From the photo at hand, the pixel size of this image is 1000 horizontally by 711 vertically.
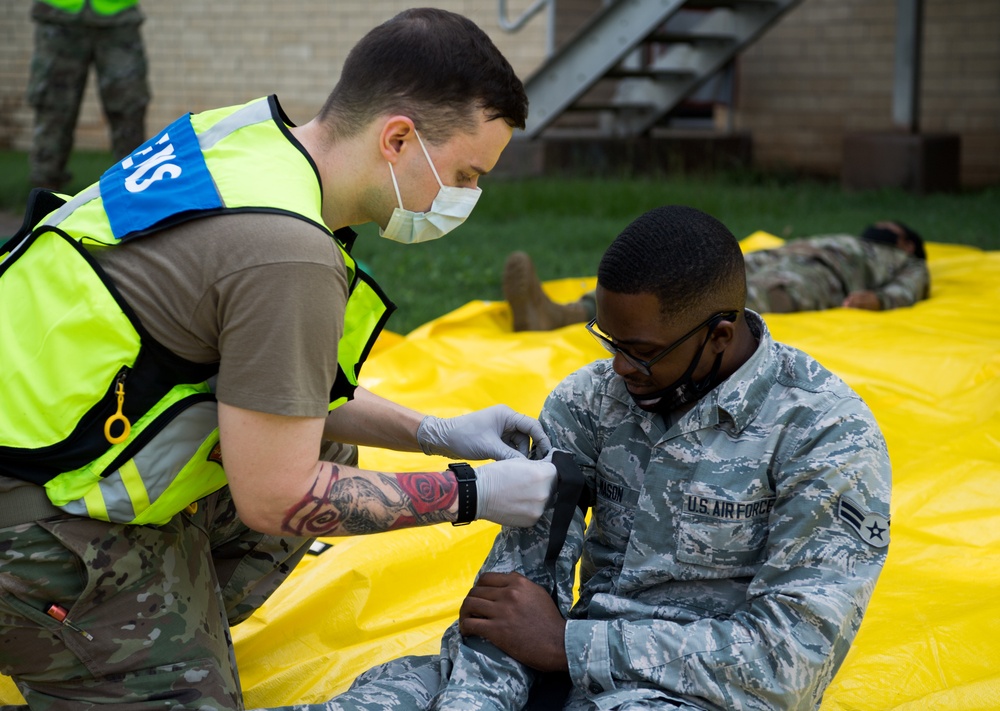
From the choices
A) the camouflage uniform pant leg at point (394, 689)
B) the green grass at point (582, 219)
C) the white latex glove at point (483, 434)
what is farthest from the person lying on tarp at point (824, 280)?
the camouflage uniform pant leg at point (394, 689)

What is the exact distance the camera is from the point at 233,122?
6.01ft

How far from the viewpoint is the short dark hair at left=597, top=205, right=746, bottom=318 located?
5.94 feet

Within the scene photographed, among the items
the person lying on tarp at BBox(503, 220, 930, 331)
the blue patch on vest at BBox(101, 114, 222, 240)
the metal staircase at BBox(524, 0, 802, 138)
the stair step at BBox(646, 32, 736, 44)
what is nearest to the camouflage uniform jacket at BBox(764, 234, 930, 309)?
the person lying on tarp at BBox(503, 220, 930, 331)

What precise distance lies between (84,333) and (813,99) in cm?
1059

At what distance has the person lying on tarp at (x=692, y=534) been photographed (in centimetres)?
171

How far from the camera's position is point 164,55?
1316cm

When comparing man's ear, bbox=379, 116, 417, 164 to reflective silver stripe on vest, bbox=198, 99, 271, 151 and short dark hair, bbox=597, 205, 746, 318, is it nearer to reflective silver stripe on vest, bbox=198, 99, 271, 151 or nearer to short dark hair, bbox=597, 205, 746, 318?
reflective silver stripe on vest, bbox=198, 99, 271, 151

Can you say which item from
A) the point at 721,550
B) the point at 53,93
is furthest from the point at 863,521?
the point at 53,93

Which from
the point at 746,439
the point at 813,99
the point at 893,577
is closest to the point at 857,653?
the point at 893,577

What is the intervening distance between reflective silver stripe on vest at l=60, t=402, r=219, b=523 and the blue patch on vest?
0.31 metres

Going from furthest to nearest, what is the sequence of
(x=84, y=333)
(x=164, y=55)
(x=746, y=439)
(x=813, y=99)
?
1. (x=164, y=55)
2. (x=813, y=99)
3. (x=746, y=439)
4. (x=84, y=333)

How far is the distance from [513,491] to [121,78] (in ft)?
22.5

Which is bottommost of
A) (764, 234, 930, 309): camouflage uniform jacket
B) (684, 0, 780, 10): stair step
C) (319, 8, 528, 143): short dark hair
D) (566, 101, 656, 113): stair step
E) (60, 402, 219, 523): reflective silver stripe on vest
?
(764, 234, 930, 309): camouflage uniform jacket

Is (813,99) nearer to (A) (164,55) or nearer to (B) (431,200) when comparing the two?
(A) (164,55)
